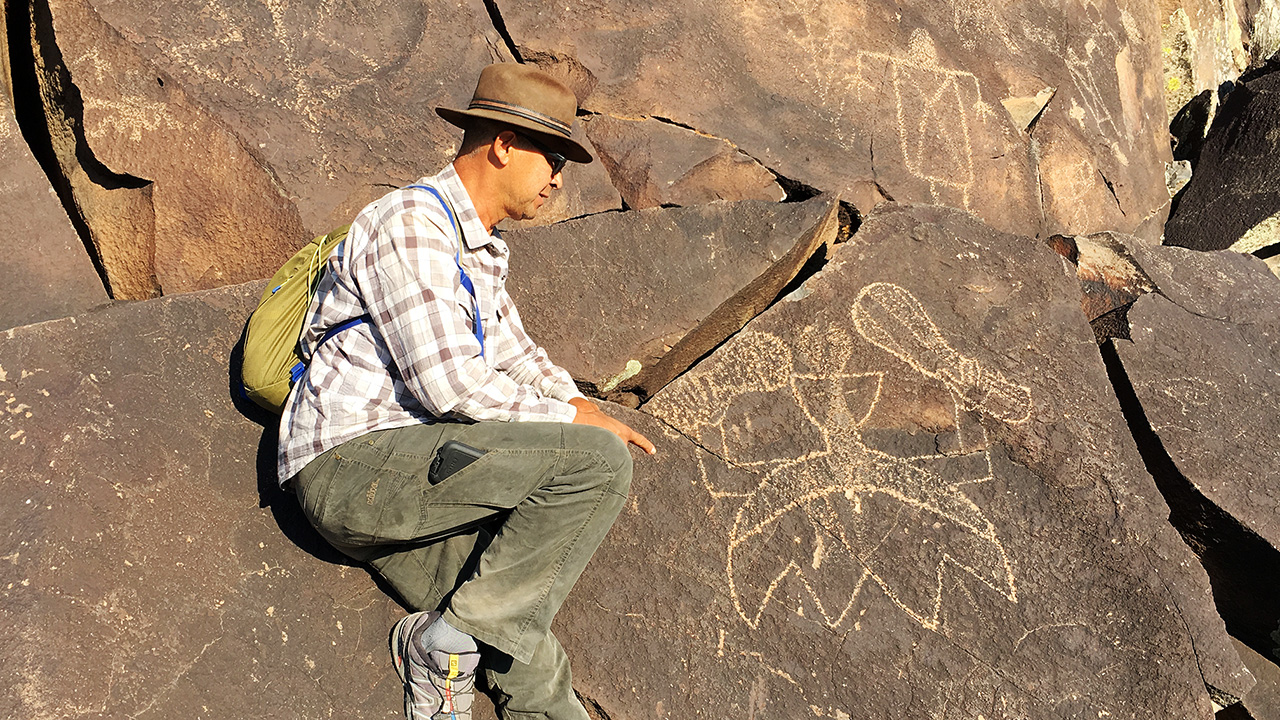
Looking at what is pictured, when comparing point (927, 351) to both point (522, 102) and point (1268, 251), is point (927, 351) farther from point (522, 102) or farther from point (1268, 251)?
point (1268, 251)

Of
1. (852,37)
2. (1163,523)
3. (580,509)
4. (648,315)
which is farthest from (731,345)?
(852,37)

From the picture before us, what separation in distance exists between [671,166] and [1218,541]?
2287 millimetres

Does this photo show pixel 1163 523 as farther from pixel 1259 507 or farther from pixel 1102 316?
pixel 1102 316

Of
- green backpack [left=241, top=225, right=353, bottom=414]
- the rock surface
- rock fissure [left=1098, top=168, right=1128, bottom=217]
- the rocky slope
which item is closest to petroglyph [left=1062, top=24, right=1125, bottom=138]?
rock fissure [left=1098, top=168, right=1128, bottom=217]

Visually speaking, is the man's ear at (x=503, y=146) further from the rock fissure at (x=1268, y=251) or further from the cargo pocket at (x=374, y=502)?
the rock fissure at (x=1268, y=251)

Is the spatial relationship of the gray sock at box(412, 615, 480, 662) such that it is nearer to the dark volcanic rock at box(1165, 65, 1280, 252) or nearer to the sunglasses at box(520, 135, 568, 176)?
the sunglasses at box(520, 135, 568, 176)

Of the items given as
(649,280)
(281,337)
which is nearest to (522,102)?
(281,337)

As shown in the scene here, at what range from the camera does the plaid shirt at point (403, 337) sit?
203 centimetres

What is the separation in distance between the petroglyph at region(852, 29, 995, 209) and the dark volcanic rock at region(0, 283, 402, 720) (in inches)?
112

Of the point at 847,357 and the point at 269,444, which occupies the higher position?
the point at 847,357

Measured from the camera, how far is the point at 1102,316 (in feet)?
11.0

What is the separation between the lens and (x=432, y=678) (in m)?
2.29

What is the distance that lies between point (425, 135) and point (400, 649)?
1.82 metres

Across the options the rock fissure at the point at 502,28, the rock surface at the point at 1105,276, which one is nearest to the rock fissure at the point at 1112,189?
the rock surface at the point at 1105,276
